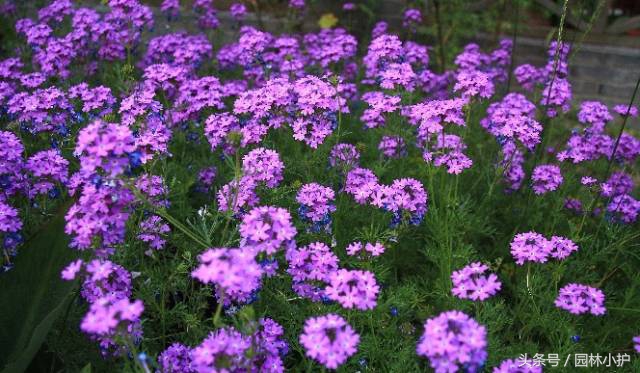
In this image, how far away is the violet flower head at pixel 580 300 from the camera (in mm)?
2180

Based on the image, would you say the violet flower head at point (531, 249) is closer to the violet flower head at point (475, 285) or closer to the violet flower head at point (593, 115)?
the violet flower head at point (475, 285)

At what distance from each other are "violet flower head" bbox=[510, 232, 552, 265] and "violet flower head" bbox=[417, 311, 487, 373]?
2.55ft

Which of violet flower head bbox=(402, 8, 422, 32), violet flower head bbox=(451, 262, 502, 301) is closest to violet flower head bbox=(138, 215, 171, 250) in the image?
violet flower head bbox=(451, 262, 502, 301)

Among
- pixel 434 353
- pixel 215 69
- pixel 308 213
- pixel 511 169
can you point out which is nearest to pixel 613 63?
pixel 511 169

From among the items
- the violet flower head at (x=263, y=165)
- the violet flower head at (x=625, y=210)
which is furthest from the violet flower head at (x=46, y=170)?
the violet flower head at (x=625, y=210)

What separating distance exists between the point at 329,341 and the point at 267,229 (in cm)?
44

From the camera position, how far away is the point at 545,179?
124 inches

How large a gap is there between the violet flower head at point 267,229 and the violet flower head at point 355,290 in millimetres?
201

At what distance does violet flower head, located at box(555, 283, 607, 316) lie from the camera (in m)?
2.18

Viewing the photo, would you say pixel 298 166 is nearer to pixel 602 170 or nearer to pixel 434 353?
pixel 434 353

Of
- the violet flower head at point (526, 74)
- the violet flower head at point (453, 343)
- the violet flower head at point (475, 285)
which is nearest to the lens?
the violet flower head at point (453, 343)

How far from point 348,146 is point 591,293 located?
130cm

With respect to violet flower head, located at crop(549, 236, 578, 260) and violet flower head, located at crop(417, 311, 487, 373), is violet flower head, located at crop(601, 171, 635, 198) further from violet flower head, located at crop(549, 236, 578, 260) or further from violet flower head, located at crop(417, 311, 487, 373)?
violet flower head, located at crop(417, 311, 487, 373)

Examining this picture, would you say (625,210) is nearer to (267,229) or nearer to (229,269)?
(267,229)
